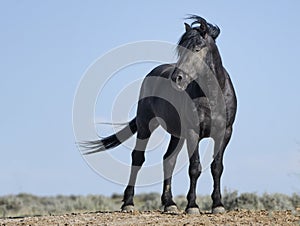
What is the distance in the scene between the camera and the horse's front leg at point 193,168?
1105cm

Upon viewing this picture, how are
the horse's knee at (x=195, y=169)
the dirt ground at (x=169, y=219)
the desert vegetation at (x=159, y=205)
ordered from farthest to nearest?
the desert vegetation at (x=159, y=205) < the horse's knee at (x=195, y=169) < the dirt ground at (x=169, y=219)

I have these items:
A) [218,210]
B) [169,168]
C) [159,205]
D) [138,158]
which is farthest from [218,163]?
[159,205]

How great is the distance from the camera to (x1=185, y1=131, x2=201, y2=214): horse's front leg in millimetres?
11055

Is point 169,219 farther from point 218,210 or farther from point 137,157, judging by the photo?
point 137,157

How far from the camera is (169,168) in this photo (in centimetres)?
1284

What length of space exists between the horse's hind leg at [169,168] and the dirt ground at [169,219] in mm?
977

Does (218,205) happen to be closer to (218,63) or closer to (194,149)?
(194,149)

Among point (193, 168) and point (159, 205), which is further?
point (159, 205)

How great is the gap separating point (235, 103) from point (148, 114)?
82.4 inches

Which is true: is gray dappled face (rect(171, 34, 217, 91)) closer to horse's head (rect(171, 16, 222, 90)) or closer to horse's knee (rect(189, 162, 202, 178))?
horse's head (rect(171, 16, 222, 90))

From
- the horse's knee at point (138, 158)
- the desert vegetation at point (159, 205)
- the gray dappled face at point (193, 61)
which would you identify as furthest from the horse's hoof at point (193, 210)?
the horse's knee at point (138, 158)

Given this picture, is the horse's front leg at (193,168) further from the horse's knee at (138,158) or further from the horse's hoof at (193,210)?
A: the horse's knee at (138,158)

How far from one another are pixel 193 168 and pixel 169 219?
3.72ft

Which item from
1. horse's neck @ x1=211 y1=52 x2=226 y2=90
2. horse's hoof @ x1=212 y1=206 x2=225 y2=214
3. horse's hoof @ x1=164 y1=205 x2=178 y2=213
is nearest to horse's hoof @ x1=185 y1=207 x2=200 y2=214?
horse's hoof @ x1=212 y1=206 x2=225 y2=214
